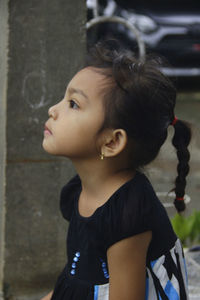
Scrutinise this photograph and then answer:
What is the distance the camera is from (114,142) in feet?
5.79

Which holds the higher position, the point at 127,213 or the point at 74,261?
the point at 127,213

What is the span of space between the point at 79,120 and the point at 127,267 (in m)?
0.46

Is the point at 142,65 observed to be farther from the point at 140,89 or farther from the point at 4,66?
the point at 4,66

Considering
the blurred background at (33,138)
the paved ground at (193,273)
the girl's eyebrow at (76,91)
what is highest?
the girl's eyebrow at (76,91)

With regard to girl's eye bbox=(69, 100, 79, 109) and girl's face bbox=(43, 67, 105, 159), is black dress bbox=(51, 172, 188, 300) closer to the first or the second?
girl's face bbox=(43, 67, 105, 159)

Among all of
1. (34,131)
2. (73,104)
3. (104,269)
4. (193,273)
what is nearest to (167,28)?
(193,273)

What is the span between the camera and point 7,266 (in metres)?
2.95

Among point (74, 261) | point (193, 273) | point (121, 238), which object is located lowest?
point (193, 273)

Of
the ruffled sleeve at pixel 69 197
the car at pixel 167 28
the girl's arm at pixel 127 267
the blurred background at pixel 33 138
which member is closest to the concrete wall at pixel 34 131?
the blurred background at pixel 33 138

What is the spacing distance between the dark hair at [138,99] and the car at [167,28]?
22.7 feet

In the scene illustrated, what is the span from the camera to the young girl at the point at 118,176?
1.70m

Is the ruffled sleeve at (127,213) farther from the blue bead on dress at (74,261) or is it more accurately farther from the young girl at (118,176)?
the blue bead on dress at (74,261)

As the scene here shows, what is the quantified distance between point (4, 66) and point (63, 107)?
105cm

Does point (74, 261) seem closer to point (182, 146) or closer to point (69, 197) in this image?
point (69, 197)
